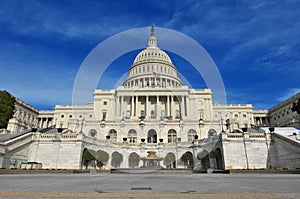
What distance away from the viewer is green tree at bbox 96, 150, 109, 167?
34431 millimetres

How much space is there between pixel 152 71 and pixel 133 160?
68.1 metres

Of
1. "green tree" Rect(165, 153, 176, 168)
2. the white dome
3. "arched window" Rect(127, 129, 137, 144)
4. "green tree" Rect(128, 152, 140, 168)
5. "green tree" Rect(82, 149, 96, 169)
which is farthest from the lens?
the white dome

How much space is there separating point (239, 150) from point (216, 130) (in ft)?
76.1

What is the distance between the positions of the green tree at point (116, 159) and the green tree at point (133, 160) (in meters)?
2.09

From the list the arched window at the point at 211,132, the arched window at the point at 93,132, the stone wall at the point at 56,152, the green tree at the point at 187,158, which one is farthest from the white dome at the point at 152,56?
the stone wall at the point at 56,152

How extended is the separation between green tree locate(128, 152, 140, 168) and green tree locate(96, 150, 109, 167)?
5582 mm

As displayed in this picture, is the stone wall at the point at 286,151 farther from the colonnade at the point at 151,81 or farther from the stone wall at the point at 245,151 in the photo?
the colonnade at the point at 151,81

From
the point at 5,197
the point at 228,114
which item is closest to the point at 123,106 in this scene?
the point at 228,114

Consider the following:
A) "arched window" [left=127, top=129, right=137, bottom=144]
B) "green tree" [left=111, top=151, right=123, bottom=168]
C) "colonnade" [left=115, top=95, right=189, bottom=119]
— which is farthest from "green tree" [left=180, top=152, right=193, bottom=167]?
"colonnade" [left=115, top=95, right=189, bottom=119]

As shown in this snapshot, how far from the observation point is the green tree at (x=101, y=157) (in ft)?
113

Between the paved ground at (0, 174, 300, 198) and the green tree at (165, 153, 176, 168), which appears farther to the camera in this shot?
A: the green tree at (165, 153, 176, 168)

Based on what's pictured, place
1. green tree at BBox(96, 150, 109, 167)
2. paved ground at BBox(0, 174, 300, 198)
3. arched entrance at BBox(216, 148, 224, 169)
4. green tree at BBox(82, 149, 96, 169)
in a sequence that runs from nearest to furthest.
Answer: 1. paved ground at BBox(0, 174, 300, 198)
2. green tree at BBox(82, 149, 96, 169)
3. arched entrance at BBox(216, 148, 224, 169)
4. green tree at BBox(96, 150, 109, 167)

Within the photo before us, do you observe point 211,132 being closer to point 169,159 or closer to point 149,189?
point 169,159

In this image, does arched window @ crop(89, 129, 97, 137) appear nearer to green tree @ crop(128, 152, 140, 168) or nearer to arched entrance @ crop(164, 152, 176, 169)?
green tree @ crop(128, 152, 140, 168)
